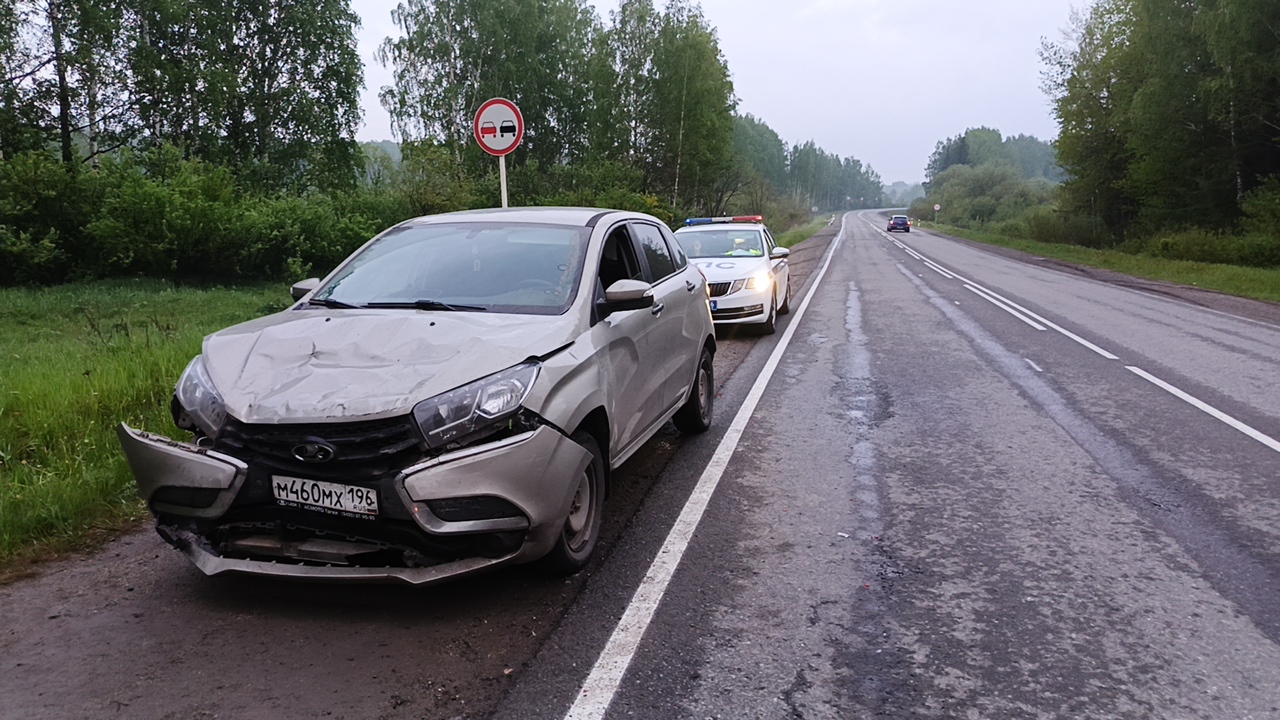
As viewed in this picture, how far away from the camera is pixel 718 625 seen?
3.37 m

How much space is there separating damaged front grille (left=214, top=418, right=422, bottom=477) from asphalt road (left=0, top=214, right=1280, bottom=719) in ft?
2.15

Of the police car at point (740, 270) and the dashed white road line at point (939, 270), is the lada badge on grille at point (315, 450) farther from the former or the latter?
the dashed white road line at point (939, 270)

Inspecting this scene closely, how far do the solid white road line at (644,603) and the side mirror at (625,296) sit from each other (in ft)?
3.98

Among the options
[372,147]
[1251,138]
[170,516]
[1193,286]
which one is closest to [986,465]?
[170,516]

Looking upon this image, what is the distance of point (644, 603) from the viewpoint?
3.53 m

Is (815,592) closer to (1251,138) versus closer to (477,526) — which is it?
(477,526)

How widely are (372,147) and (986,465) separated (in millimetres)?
35696

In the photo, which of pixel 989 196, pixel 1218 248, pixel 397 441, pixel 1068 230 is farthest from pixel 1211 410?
pixel 989 196

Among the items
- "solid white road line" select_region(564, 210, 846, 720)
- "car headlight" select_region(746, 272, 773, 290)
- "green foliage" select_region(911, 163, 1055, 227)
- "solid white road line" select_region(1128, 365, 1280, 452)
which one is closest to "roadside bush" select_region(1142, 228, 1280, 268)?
"solid white road line" select_region(1128, 365, 1280, 452)

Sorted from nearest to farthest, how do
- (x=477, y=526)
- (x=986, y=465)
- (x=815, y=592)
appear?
(x=477, y=526) < (x=815, y=592) < (x=986, y=465)

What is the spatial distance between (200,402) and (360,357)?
68 centimetres

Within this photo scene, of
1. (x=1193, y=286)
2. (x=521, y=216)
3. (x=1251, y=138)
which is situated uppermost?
(x=1251, y=138)

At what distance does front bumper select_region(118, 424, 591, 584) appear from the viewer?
3121mm

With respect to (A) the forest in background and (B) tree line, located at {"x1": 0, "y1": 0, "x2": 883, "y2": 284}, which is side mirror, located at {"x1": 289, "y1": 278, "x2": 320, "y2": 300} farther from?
(A) the forest in background
